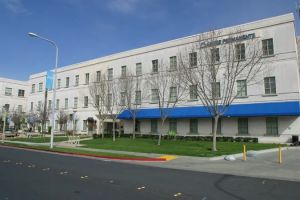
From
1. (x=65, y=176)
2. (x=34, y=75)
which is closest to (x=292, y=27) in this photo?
(x=65, y=176)

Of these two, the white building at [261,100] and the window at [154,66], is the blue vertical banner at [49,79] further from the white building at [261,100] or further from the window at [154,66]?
the window at [154,66]

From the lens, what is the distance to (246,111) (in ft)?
100.0

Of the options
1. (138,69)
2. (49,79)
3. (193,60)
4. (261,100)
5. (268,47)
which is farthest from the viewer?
(138,69)

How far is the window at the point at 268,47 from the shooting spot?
31.2m

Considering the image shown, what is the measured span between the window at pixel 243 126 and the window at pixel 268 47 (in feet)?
24.4

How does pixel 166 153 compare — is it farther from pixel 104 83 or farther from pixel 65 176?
pixel 104 83

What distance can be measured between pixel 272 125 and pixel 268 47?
8.28 m

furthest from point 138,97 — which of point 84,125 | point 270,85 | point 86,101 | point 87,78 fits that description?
point 270,85

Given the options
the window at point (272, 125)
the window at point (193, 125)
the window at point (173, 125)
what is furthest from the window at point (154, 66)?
the window at point (272, 125)

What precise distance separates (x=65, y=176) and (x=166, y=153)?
10671 mm

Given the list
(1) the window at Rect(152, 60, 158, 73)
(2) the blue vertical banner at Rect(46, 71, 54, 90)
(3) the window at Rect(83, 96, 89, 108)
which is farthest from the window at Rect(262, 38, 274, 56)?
(3) the window at Rect(83, 96, 89, 108)

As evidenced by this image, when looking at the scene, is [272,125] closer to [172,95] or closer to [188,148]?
[188,148]

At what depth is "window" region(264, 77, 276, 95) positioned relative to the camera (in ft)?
101

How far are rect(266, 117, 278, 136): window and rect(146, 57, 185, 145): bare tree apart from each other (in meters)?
9.72
